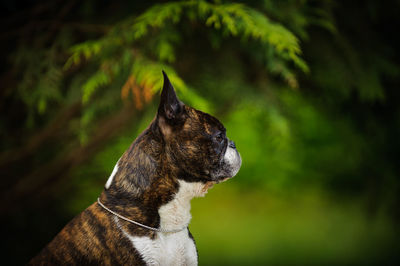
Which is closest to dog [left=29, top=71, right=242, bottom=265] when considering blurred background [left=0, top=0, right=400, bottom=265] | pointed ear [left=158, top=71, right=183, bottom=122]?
pointed ear [left=158, top=71, right=183, bottom=122]

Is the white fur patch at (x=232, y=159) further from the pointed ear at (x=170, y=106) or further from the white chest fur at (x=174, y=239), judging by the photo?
the pointed ear at (x=170, y=106)

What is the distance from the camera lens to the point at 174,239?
6.48ft

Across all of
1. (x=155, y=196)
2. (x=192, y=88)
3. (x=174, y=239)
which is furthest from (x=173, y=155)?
(x=192, y=88)

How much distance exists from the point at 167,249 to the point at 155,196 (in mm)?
258

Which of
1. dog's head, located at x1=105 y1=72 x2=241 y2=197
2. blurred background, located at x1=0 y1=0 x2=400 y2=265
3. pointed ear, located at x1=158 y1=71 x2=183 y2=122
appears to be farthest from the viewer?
A: blurred background, located at x1=0 y1=0 x2=400 y2=265

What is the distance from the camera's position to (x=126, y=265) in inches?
73.8

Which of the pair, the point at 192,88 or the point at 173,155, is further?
the point at 192,88

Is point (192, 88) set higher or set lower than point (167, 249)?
higher

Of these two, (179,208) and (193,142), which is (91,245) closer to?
(179,208)

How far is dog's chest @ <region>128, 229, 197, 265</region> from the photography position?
6.19ft

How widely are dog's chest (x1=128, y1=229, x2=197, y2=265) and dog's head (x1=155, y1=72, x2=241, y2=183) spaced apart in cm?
30

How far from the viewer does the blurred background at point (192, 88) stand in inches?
121

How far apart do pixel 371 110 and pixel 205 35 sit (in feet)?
5.90

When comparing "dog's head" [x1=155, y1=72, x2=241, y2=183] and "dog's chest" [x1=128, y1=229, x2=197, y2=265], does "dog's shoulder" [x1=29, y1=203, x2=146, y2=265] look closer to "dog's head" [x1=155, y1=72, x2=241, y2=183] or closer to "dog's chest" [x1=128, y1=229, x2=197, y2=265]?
"dog's chest" [x1=128, y1=229, x2=197, y2=265]
